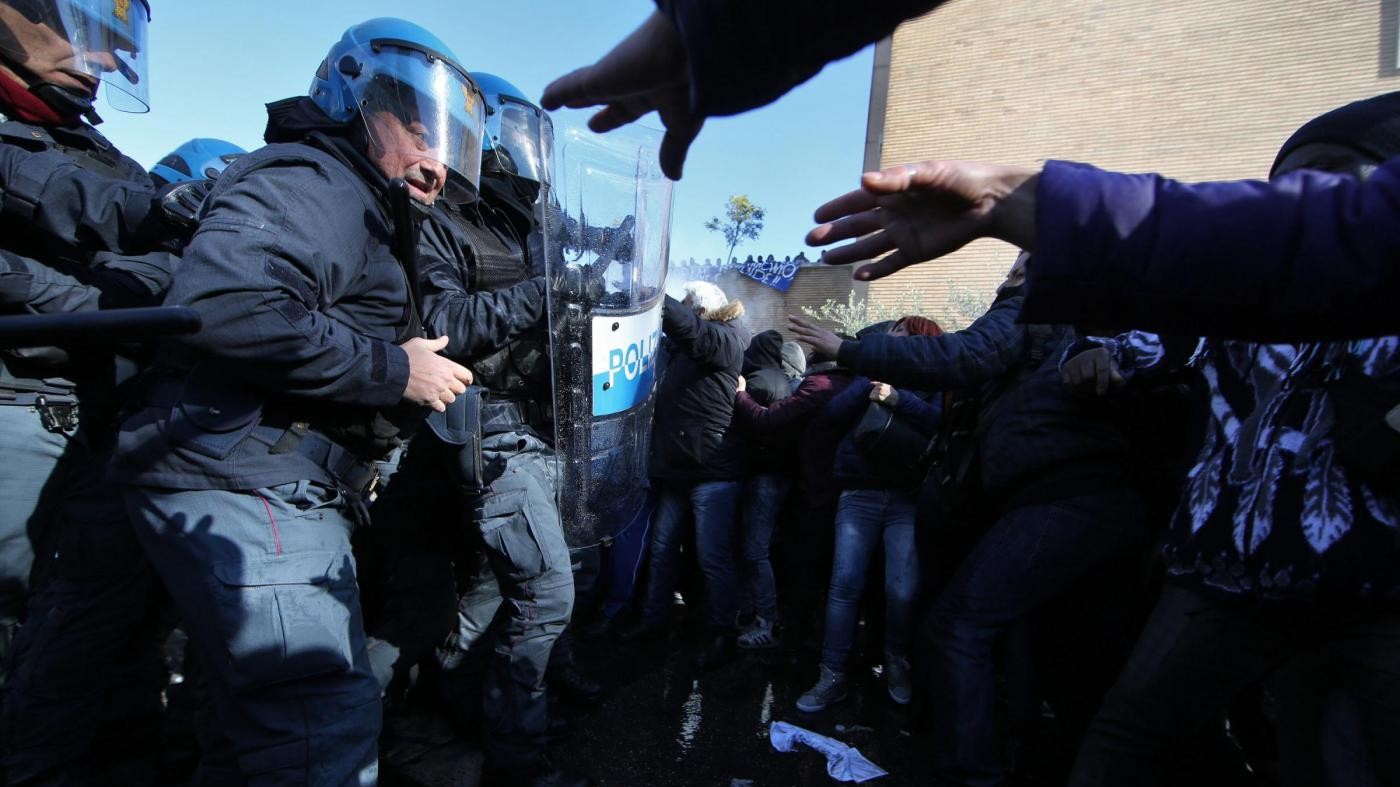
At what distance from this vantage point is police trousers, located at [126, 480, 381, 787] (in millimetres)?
1373

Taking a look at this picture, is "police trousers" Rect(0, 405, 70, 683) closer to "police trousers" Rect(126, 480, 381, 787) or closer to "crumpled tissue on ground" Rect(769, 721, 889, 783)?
"police trousers" Rect(126, 480, 381, 787)

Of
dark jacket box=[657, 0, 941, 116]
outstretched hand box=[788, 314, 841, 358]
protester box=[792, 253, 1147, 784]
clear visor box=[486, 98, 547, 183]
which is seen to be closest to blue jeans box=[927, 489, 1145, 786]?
protester box=[792, 253, 1147, 784]

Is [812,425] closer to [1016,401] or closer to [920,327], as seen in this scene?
[920,327]

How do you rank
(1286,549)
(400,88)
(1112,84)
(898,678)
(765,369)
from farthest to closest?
(1112,84)
(765,369)
(898,678)
(400,88)
(1286,549)

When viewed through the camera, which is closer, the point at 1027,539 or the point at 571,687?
the point at 1027,539

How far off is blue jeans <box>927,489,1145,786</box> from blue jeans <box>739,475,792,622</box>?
1.49m

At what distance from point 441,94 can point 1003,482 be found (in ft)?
6.71

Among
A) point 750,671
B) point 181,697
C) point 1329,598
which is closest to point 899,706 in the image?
point 750,671

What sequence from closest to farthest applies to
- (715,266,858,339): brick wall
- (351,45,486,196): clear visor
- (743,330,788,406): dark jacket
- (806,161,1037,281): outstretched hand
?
(806,161,1037,281): outstretched hand, (351,45,486,196): clear visor, (743,330,788,406): dark jacket, (715,266,858,339): brick wall

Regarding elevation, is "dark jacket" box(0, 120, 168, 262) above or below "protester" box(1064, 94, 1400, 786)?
above

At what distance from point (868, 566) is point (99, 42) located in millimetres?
3503

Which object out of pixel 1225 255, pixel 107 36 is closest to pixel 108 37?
pixel 107 36

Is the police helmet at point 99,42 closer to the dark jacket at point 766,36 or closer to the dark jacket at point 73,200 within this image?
the dark jacket at point 73,200

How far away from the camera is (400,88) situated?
1.87m
